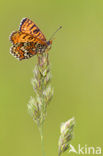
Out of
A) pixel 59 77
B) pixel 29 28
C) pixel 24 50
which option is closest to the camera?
pixel 24 50

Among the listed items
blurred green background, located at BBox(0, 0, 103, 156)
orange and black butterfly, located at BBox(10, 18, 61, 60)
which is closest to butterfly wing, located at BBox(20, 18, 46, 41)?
orange and black butterfly, located at BBox(10, 18, 61, 60)

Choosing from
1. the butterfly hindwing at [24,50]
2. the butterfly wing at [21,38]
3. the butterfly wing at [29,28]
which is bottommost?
the butterfly hindwing at [24,50]

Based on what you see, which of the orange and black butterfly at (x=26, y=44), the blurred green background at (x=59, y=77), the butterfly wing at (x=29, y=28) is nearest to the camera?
the orange and black butterfly at (x=26, y=44)

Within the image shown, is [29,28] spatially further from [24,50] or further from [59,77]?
[59,77]

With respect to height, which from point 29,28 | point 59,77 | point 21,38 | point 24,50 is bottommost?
point 24,50

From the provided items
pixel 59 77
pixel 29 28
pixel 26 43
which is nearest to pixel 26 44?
pixel 26 43

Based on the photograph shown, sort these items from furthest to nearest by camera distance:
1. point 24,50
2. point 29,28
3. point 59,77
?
point 59,77
point 29,28
point 24,50

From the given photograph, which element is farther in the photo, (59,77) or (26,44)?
(59,77)

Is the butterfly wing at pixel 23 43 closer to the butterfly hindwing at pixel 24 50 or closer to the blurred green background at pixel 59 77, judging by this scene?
the butterfly hindwing at pixel 24 50

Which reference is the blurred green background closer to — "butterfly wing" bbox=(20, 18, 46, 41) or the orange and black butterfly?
the orange and black butterfly

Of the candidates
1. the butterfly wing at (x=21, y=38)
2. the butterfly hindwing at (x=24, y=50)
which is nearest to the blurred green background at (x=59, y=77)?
the butterfly hindwing at (x=24, y=50)
